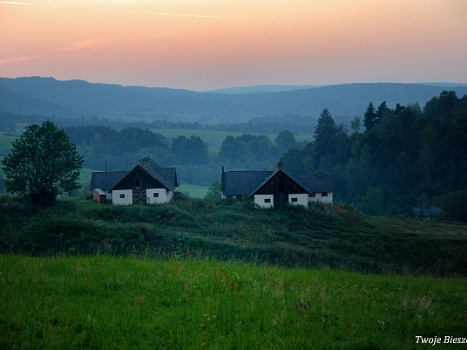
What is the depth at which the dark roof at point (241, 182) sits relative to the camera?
161ft

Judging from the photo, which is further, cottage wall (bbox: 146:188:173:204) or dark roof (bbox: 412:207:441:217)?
dark roof (bbox: 412:207:441:217)

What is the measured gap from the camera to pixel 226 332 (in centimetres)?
738

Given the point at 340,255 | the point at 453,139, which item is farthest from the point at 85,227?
the point at 453,139

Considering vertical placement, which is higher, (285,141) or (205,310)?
(285,141)

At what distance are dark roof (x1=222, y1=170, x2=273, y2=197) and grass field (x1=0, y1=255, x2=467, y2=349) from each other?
3813cm

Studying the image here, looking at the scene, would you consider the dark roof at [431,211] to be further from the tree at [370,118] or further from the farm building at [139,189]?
the tree at [370,118]

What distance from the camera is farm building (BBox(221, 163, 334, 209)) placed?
4609cm

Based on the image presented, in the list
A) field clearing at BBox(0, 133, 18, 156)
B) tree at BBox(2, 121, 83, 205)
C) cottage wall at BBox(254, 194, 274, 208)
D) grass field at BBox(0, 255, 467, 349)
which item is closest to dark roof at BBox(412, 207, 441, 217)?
cottage wall at BBox(254, 194, 274, 208)

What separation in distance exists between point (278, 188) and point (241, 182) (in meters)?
5.39

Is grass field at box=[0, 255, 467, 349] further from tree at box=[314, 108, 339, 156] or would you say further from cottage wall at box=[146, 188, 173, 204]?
tree at box=[314, 108, 339, 156]

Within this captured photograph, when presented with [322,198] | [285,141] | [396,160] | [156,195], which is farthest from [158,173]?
[285,141]

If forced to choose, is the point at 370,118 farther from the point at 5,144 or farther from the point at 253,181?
the point at 5,144

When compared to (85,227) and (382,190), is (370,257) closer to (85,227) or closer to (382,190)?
(85,227)

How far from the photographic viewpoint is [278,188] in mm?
46219
